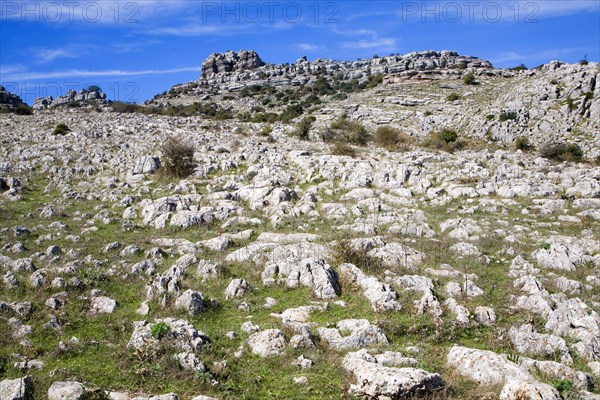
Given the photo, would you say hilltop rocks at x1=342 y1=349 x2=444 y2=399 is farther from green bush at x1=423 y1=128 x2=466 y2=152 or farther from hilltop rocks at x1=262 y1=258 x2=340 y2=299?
green bush at x1=423 y1=128 x2=466 y2=152

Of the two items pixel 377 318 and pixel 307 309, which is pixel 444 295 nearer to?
pixel 377 318

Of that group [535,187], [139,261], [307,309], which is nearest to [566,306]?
[307,309]

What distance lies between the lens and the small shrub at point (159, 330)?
895 cm

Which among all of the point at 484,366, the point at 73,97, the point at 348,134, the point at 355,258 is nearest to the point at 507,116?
the point at 348,134

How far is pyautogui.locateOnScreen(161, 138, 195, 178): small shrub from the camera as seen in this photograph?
23.3 meters

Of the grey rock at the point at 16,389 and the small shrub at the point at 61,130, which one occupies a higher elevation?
the small shrub at the point at 61,130

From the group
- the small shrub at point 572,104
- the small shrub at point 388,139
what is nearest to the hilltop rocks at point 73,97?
the small shrub at point 388,139

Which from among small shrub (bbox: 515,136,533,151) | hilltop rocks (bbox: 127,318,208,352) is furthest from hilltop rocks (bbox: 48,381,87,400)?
small shrub (bbox: 515,136,533,151)

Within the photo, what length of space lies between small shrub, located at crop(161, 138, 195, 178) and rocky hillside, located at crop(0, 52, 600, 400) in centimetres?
8

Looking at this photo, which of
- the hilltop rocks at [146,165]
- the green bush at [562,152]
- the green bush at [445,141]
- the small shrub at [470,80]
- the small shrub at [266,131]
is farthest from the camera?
the small shrub at [470,80]

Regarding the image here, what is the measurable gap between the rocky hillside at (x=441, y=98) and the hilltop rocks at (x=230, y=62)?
80.7 ft

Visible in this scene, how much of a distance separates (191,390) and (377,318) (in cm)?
464

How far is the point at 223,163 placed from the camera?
24469 mm

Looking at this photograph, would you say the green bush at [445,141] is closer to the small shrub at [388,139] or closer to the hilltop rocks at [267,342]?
the small shrub at [388,139]
